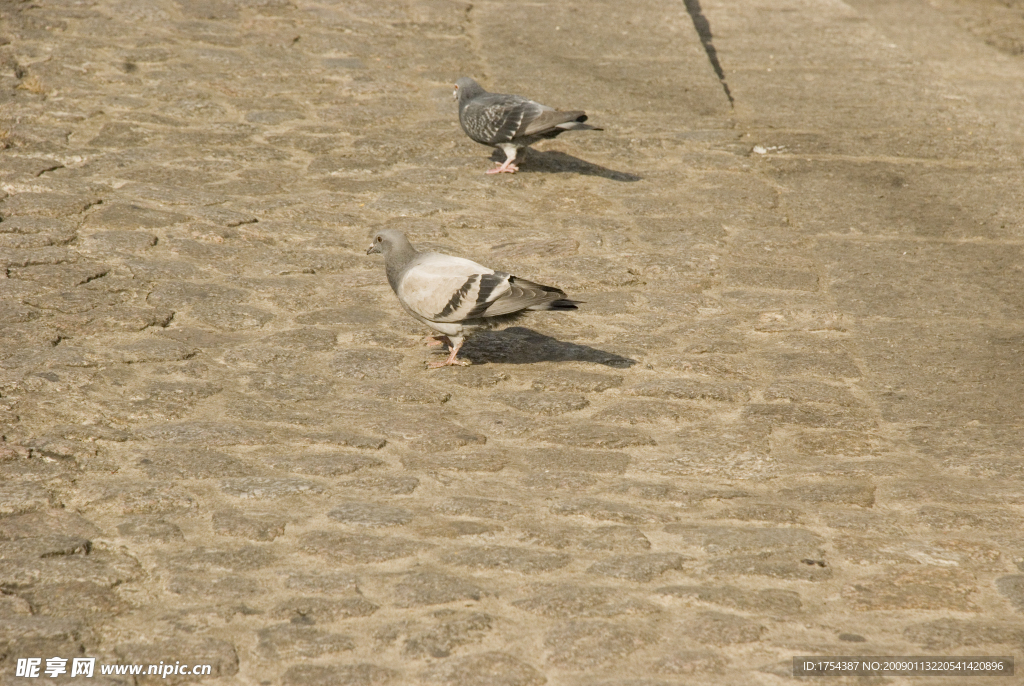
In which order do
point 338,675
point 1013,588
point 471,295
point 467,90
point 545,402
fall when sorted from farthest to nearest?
point 467,90
point 471,295
point 545,402
point 1013,588
point 338,675

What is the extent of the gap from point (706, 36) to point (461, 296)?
256 inches

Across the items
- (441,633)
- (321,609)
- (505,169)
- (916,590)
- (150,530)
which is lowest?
(505,169)

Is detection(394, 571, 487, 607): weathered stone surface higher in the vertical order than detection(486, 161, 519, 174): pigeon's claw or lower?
higher

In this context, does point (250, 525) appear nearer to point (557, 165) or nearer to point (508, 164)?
point (508, 164)

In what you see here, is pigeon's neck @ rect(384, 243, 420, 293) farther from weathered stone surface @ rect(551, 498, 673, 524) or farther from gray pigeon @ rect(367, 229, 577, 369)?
weathered stone surface @ rect(551, 498, 673, 524)

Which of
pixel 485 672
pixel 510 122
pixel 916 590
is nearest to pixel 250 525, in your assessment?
Result: pixel 485 672

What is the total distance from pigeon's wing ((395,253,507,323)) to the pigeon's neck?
89mm

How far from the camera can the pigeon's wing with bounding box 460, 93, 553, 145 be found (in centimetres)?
751

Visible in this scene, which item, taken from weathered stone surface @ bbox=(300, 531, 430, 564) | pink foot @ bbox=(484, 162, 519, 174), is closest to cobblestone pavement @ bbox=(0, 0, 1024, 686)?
weathered stone surface @ bbox=(300, 531, 430, 564)

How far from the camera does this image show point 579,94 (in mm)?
9000

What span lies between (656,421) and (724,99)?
4.98 metres

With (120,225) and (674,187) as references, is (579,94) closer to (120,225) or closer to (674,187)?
(674,187)

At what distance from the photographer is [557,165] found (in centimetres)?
805

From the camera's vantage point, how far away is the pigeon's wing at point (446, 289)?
17.1 ft
